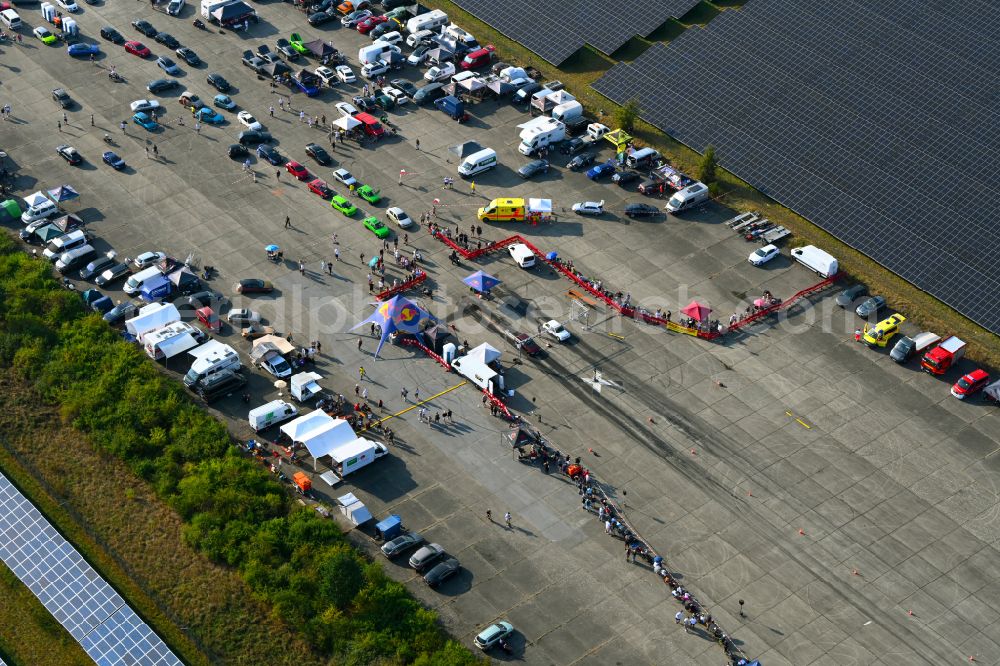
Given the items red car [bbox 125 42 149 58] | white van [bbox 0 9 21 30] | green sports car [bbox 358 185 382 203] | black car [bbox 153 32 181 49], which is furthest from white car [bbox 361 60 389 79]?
white van [bbox 0 9 21 30]

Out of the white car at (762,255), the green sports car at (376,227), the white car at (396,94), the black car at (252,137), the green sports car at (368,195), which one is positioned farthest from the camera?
the white car at (396,94)

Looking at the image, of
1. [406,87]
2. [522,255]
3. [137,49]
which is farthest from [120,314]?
[137,49]

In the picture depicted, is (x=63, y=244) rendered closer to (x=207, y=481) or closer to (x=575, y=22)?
(x=207, y=481)

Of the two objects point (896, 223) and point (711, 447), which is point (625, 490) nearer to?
point (711, 447)

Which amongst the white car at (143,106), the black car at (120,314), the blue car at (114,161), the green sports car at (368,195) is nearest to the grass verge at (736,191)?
the green sports car at (368,195)

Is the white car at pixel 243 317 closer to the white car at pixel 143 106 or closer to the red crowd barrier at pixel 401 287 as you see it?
the red crowd barrier at pixel 401 287

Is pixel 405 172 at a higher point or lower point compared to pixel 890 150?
lower

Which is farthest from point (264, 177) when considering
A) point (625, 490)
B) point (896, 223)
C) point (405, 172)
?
point (896, 223)
